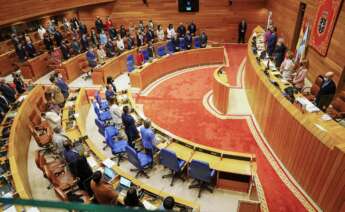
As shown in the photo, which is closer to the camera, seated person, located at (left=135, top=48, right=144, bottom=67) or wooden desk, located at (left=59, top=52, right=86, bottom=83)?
wooden desk, located at (left=59, top=52, right=86, bottom=83)

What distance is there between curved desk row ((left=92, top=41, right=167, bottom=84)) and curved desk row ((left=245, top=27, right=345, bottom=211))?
693cm

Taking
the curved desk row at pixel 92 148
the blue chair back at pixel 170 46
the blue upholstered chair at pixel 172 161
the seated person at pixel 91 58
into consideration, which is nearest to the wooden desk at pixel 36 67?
the seated person at pixel 91 58

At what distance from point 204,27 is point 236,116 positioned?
347 inches

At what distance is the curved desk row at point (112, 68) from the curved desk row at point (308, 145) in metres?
6.93

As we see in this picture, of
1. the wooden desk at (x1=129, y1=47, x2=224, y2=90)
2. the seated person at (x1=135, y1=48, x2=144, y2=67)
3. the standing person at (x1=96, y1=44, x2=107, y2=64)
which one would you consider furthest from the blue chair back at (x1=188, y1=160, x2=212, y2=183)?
the standing person at (x1=96, y1=44, x2=107, y2=64)

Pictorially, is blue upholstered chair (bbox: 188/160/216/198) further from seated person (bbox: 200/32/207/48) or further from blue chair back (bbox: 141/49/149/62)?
seated person (bbox: 200/32/207/48)

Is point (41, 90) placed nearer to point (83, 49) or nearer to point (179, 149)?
point (83, 49)

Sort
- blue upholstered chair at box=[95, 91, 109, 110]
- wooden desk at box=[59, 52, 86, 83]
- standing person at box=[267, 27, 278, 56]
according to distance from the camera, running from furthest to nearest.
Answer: wooden desk at box=[59, 52, 86, 83] < standing person at box=[267, 27, 278, 56] < blue upholstered chair at box=[95, 91, 109, 110]

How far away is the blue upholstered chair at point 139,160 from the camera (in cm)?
545

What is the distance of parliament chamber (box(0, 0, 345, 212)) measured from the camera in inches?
192

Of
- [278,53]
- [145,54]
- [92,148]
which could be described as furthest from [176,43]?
[92,148]

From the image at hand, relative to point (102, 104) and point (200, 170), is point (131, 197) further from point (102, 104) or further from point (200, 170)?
point (102, 104)

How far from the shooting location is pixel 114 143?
6.40m

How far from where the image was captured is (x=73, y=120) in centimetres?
714
